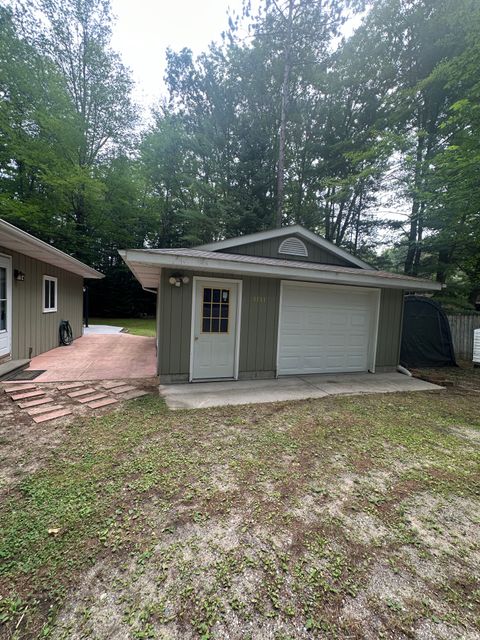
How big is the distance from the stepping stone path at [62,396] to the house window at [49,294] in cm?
355

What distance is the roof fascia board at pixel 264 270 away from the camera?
439 centimetres

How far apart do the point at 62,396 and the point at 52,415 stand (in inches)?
30.2

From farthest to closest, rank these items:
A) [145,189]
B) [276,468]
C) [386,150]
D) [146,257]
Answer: [145,189], [386,150], [146,257], [276,468]

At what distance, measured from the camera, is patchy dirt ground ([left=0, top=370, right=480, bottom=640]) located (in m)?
1.37

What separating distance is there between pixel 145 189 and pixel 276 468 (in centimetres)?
2182

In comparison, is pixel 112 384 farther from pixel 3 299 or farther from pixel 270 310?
pixel 270 310

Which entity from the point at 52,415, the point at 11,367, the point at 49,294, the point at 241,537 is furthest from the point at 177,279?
the point at 49,294

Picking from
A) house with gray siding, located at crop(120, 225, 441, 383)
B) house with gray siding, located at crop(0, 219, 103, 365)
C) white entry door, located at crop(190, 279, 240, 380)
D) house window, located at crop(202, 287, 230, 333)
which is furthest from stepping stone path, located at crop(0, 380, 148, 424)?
house with gray siding, located at crop(0, 219, 103, 365)

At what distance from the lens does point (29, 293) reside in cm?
676

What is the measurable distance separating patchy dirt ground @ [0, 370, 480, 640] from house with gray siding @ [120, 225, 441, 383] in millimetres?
2202

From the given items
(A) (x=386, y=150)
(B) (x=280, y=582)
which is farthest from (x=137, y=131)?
(B) (x=280, y=582)

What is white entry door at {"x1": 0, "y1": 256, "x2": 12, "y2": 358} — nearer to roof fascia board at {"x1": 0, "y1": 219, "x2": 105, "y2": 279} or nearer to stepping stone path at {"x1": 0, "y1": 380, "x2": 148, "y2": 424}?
roof fascia board at {"x1": 0, "y1": 219, "x2": 105, "y2": 279}

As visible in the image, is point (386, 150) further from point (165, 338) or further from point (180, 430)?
point (180, 430)

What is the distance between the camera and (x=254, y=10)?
11.5 m
